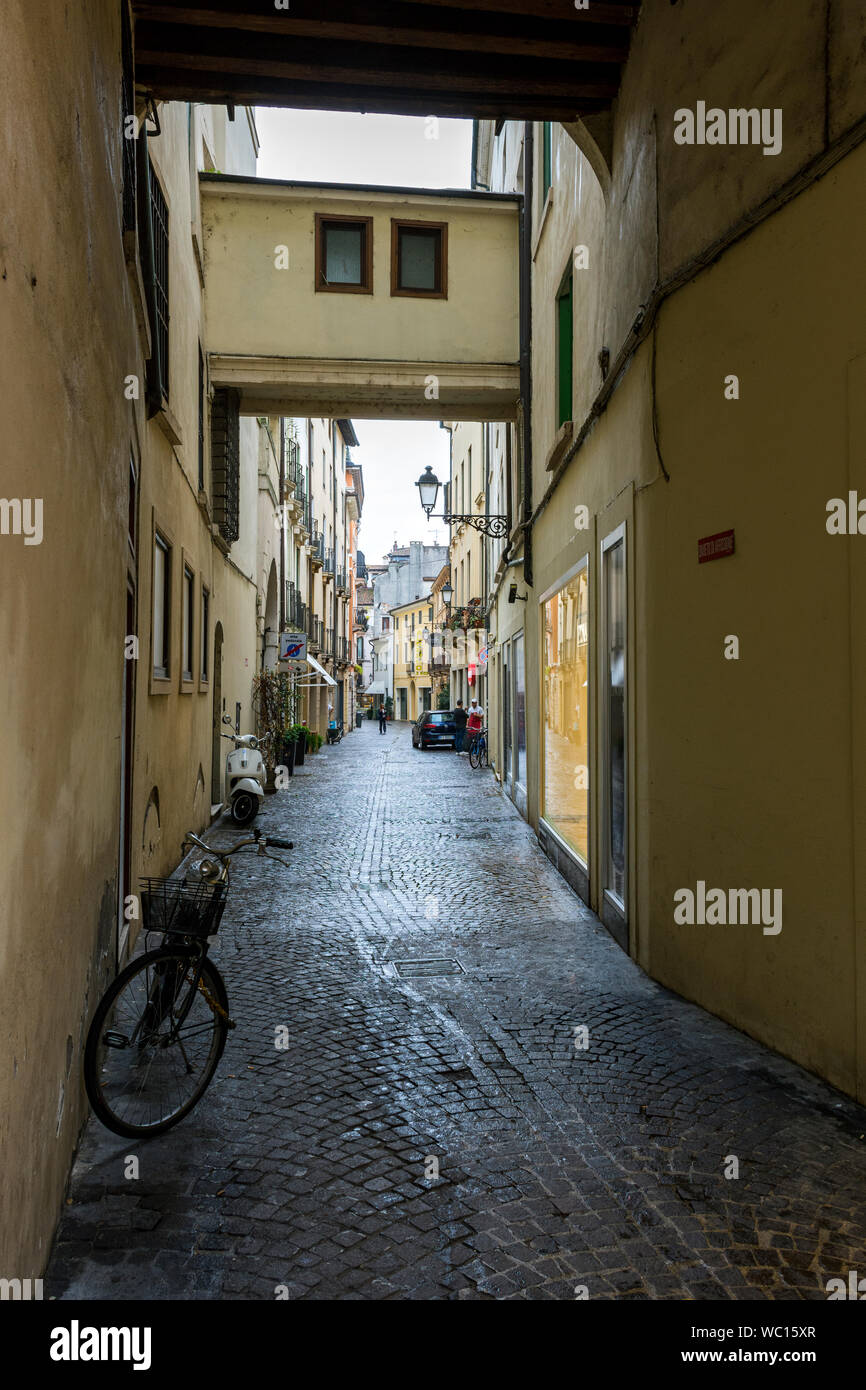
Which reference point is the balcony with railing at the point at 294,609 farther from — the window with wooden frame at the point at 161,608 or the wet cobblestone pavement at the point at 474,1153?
the wet cobblestone pavement at the point at 474,1153

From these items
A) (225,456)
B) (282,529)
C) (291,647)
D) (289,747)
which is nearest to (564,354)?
(225,456)

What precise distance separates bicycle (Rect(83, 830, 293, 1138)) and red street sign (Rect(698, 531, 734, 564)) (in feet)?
10.8

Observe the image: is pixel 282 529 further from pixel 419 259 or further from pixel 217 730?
pixel 419 259

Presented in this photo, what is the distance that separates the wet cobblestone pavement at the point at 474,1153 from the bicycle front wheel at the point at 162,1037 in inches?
5.0

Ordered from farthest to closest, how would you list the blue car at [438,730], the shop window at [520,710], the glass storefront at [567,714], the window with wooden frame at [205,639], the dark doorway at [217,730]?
the blue car at [438,730] < the shop window at [520,710] < the dark doorway at [217,730] < the window with wooden frame at [205,639] < the glass storefront at [567,714]

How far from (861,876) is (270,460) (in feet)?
61.6

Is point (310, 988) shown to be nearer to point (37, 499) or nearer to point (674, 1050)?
point (674, 1050)

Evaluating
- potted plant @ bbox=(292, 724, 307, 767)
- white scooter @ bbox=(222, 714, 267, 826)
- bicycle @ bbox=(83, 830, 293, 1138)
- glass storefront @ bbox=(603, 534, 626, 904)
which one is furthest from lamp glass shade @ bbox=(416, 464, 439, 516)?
bicycle @ bbox=(83, 830, 293, 1138)

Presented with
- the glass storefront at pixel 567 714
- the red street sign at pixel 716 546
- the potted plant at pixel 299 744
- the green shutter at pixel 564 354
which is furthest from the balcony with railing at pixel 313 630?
the red street sign at pixel 716 546

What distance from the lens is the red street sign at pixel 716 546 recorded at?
5.27 metres

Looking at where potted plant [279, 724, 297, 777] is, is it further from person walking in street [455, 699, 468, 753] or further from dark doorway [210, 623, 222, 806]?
person walking in street [455, 699, 468, 753]

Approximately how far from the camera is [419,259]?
45.9 feet
